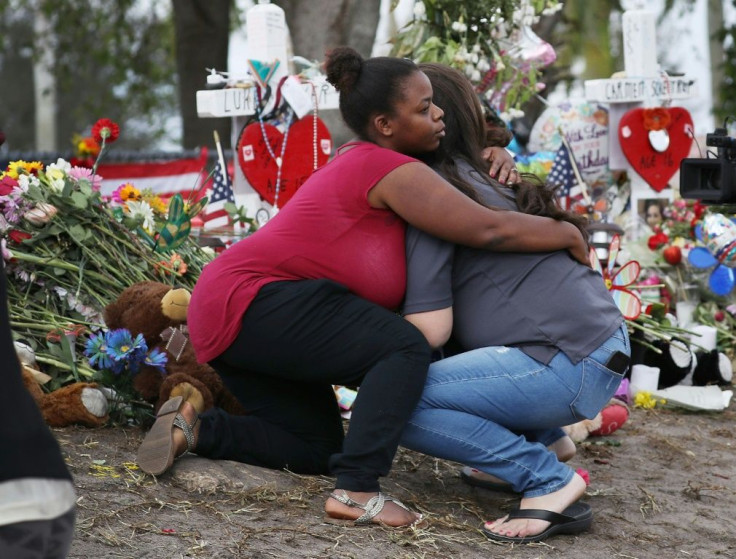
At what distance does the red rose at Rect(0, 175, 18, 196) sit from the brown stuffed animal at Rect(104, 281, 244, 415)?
0.65 meters

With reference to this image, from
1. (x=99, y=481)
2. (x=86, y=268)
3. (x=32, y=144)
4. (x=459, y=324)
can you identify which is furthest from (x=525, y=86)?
(x=32, y=144)

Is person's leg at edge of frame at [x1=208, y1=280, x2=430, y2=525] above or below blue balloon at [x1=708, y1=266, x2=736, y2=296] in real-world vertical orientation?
above

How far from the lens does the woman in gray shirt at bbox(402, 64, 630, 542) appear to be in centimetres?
290

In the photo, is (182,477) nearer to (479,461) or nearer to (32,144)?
(479,461)

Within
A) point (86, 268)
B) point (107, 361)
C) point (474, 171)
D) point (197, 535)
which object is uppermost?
point (474, 171)

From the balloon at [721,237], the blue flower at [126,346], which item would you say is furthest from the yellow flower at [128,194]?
the balloon at [721,237]

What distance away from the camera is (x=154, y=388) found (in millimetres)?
3605

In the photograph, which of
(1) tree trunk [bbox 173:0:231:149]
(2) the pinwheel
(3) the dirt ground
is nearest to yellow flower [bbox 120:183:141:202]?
(3) the dirt ground

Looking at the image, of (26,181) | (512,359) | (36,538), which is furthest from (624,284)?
(36,538)

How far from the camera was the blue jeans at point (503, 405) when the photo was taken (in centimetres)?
290

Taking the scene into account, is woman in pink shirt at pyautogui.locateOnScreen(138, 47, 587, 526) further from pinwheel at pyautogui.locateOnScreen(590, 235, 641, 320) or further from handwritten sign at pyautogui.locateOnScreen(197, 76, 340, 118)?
handwritten sign at pyautogui.locateOnScreen(197, 76, 340, 118)

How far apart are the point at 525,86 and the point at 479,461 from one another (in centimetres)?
390

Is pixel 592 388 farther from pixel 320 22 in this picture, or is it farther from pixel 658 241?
pixel 320 22

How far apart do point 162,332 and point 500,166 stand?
1.31 m
